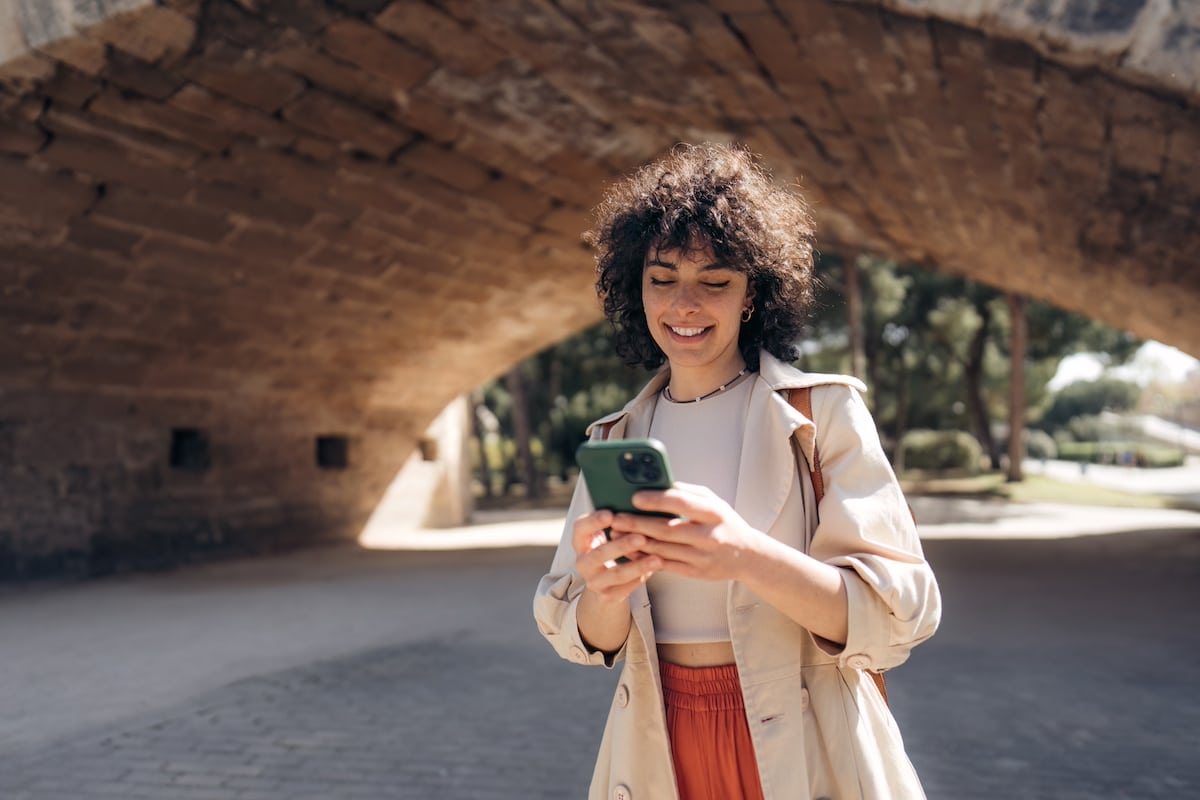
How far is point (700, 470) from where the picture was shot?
158 centimetres

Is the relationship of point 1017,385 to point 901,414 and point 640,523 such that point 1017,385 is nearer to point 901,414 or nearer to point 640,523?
point 901,414

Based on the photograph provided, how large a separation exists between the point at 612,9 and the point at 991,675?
3.79 metres

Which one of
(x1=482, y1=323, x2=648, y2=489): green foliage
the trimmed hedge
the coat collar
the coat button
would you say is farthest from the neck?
the trimmed hedge

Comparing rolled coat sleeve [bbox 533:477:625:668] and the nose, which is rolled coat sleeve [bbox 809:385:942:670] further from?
rolled coat sleeve [bbox 533:477:625:668]

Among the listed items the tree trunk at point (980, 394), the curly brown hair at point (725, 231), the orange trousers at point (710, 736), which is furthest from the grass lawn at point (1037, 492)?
the orange trousers at point (710, 736)

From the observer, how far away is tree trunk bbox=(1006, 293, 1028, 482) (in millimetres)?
18016

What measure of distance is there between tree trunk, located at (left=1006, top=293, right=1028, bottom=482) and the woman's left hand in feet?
60.3

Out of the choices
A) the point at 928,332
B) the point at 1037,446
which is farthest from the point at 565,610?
the point at 1037,446

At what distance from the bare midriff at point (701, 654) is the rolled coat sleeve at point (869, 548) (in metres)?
0.19

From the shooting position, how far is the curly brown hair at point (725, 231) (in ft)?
5.24

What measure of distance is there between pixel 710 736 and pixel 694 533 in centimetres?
44

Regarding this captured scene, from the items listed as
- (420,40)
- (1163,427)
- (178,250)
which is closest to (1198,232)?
(420,40)

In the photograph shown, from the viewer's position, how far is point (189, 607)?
6.71 m

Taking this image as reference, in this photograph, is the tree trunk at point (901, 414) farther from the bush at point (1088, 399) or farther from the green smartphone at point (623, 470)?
the green smartphone at point (623, 470)
